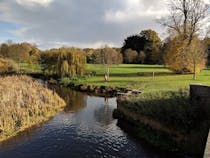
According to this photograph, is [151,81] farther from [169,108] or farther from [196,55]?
[169,108]

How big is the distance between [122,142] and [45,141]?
4.46m

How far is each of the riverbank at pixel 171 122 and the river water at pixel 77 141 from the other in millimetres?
924

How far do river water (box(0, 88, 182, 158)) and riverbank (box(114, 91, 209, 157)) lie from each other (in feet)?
3.03

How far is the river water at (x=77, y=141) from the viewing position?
44.0 feet

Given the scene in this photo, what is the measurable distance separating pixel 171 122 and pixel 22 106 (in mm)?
10904

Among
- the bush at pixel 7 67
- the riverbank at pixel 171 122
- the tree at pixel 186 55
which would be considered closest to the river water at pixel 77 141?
the riverbank at pixel 171 122

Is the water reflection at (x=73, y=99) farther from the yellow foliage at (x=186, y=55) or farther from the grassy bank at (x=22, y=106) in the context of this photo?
the yellow foliage at (x=186, y=55)

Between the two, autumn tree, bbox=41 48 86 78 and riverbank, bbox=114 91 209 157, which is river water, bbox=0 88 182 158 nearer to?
riverbank, bbox=114 91 209 157

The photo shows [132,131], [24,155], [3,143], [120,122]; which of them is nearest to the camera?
[24,155]

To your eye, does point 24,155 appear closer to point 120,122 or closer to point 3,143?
point 3,143

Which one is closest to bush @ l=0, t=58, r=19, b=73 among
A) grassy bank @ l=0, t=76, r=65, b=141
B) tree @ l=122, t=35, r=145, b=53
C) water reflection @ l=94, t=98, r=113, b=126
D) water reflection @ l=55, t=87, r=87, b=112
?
water reflection @ l=55, t=87, r=87, b=112

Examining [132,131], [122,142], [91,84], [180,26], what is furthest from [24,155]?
[180,26]

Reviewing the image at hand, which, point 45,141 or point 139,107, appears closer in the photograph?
point 45,141

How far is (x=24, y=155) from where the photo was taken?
12984 millimetres
